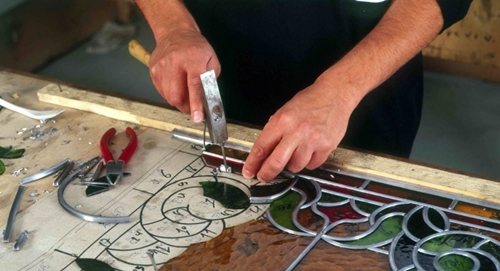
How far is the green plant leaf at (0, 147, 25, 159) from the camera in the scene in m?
1.35

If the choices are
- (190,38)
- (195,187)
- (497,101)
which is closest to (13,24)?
(190,38)

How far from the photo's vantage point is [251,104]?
1.67 meters

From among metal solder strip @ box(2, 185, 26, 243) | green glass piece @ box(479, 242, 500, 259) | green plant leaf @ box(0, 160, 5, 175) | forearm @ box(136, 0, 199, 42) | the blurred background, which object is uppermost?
forearm @ box(136, 0, 199, 42)

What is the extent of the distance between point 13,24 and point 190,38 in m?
1.67

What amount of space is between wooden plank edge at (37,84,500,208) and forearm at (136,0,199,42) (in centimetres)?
17

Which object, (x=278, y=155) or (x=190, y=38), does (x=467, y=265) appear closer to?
(x=278, y=155)

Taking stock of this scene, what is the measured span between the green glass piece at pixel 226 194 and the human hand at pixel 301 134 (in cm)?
4

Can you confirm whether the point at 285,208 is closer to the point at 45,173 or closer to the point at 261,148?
the point at 261,148

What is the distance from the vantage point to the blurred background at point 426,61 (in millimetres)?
2727

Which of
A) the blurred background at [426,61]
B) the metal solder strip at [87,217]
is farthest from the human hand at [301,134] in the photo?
the blurred background at [426,61]

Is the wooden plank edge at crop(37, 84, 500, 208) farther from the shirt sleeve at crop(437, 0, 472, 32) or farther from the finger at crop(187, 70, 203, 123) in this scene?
the shirt sleeve at crop(437, 0, 472, 32)

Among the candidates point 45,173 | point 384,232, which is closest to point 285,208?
point 384,232

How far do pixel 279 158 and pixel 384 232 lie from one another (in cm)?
22

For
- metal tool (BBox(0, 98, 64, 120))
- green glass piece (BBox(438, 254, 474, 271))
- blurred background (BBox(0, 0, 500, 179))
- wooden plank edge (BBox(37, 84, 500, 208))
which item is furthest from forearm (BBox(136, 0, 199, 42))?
blurred background (BBox(0, 0, 500, 179))
